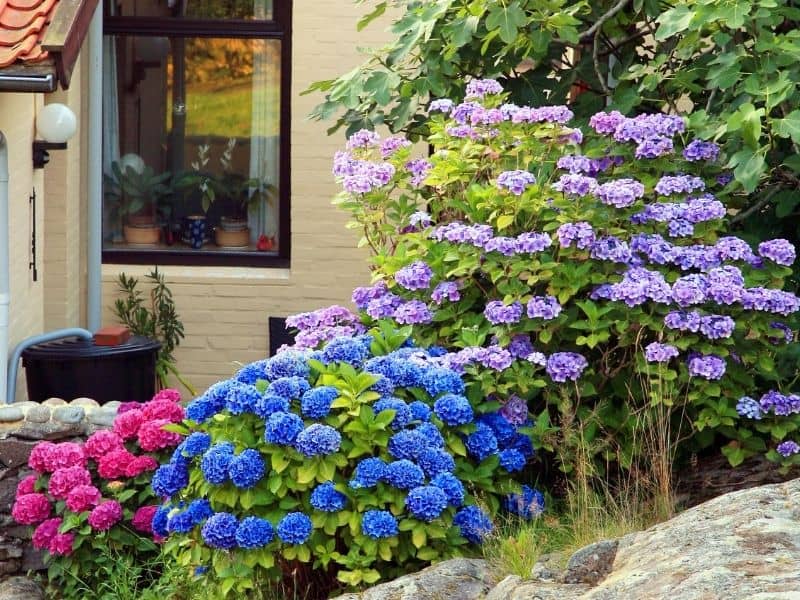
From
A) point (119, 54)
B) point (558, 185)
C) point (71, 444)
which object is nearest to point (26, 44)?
point (71, 444)

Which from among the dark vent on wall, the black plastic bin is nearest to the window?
the dark vent on wall

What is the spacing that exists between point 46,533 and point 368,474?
1.66 m

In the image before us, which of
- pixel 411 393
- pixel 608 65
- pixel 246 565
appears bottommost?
pixel 246 565

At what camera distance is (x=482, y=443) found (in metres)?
4.95

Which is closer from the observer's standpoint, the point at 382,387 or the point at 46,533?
the point at 382,387

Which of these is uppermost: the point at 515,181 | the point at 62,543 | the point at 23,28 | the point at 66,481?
the point at 23,28

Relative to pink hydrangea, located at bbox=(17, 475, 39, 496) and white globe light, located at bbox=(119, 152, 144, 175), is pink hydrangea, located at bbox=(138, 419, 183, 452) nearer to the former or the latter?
pink hydrangea, located at bbox=(17, 475, 39, 496)

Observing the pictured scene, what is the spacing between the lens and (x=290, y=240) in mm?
9703

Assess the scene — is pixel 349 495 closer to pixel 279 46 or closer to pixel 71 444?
pixel 71 444

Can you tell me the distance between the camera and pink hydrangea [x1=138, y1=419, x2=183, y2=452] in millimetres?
5625

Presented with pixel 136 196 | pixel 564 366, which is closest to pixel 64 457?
pixel 564 366

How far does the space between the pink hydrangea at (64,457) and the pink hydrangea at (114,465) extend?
105mm

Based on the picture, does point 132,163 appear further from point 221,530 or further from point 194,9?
point 221,530

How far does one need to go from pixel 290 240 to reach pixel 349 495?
5.25 m
